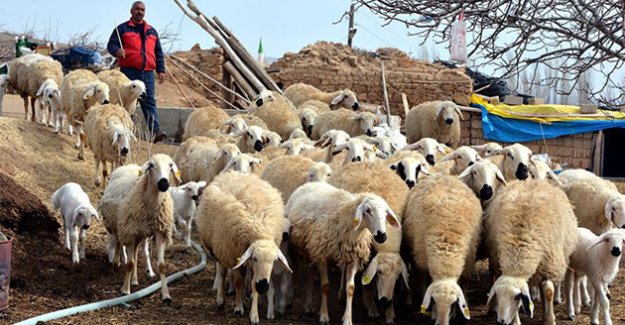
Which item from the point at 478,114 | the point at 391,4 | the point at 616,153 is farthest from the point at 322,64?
the point at 391,4

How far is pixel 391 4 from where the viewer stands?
5004 millimetres

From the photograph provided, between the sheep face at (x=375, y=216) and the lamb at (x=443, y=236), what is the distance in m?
0.37

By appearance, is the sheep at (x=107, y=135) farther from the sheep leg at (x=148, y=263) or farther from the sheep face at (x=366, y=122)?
the sheep face at (x=366, y=122)

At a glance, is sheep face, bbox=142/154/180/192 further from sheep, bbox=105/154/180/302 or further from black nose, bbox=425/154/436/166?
black nose, bbox=425/154/436/166

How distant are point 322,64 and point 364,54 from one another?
2.24 m

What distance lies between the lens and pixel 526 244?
310 inches

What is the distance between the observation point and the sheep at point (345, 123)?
1480 cm

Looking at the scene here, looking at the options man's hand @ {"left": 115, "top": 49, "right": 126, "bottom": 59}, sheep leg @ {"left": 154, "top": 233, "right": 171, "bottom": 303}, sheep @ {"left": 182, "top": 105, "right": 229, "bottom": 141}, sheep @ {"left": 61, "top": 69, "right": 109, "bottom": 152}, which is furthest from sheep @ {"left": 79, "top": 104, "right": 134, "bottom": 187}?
sheep leg @ {"left": 154, "top": 233, "right": 171, "bottom": 303}

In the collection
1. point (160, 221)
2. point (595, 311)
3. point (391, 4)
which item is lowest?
point (595, 311)

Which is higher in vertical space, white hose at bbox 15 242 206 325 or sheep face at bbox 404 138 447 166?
sheep face at bbox 404 138 447 166

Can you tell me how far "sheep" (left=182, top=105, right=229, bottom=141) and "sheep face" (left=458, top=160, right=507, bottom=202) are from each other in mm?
5852

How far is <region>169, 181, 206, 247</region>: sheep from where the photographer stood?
10.8 metres

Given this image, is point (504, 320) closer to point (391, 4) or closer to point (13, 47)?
point (391, 4)

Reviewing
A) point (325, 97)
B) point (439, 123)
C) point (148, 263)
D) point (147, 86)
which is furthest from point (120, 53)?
point (148, 263)
